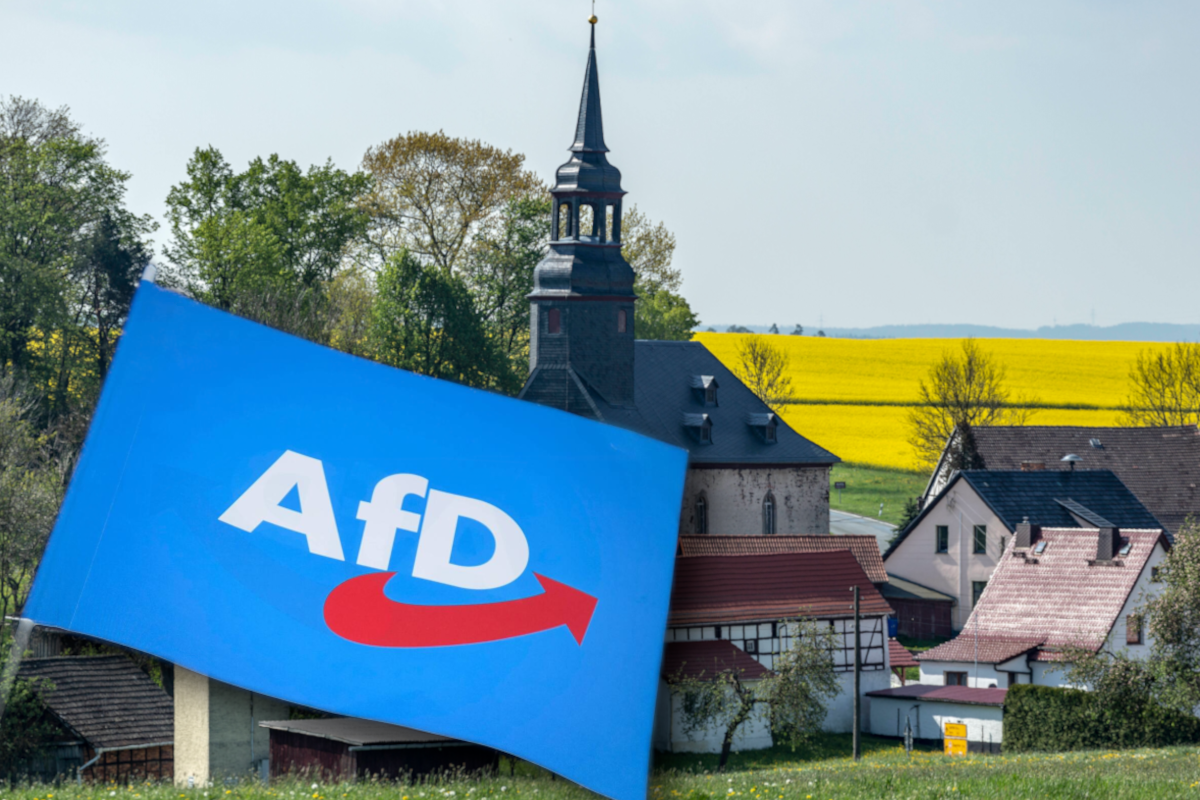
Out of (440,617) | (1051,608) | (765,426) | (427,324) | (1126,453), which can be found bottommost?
(440,617)

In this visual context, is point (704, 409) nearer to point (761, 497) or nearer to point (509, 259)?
point (761, 497)

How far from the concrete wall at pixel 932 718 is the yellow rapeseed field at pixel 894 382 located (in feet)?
157

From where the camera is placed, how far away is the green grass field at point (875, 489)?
74.7 m

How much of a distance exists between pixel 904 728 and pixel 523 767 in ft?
104

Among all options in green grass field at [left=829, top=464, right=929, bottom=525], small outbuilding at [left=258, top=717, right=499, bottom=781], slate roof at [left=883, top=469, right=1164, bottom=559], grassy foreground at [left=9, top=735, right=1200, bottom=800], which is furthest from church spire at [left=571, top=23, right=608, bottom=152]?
small outbuilding at [left=258, top=717, right=499, bottom=781]

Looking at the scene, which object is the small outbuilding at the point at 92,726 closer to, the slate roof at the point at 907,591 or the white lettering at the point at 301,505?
the white lettering at the point at 301,505

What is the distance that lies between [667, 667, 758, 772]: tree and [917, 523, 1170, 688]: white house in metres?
9.86

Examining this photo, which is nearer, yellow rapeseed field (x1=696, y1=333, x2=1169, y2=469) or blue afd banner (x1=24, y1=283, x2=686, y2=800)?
blue afd banner (x1=24, y1=283, x2=686, y2=800)

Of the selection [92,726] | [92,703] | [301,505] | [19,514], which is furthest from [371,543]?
[19,514]

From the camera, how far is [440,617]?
237 inches

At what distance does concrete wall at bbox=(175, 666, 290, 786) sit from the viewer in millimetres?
5891

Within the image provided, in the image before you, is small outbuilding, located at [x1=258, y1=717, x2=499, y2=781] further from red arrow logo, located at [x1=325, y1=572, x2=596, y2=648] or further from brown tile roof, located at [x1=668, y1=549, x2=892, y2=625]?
brown tile roof, located at [x1=668, y1=549, x2=892, y2=625]

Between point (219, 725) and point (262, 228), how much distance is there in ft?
179

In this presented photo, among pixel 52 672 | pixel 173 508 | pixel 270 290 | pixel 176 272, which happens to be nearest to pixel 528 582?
pixel 173 508
